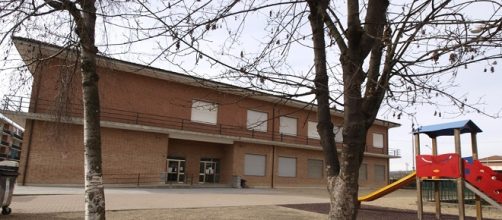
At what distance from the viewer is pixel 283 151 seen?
35562 millimetres

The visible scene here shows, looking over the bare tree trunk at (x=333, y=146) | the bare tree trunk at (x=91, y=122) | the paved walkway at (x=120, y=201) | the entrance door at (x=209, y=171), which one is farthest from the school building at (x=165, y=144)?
the bare tree trunk at (x=333, y=146)

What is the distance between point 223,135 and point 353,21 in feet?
89.9

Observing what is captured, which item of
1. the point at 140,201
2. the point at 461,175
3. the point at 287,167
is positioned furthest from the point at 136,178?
the point at 461,175

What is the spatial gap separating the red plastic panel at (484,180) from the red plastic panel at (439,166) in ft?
1.09

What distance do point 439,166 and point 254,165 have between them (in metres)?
21.4

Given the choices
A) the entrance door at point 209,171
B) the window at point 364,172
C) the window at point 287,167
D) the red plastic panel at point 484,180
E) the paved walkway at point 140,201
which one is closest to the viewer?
the red plastic panel at point 484,180

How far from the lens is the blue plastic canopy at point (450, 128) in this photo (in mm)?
13734

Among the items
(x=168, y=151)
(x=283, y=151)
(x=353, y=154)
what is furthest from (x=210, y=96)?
(x=283, y=151)

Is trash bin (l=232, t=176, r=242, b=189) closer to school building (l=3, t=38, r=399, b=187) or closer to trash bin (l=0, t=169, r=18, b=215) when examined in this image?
school building (l=3, t=38, r=399, b=187)

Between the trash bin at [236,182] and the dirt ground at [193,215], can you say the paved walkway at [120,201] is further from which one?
the trash bin at [236,182]

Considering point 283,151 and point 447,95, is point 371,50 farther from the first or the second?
point 283,151

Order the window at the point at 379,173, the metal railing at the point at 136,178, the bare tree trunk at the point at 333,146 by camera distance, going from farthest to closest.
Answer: the window at the point at 379,173 → the metal railing at the point at 136,178 → the bare tree trunk at the point at 333,146

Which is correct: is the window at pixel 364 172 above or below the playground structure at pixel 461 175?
above

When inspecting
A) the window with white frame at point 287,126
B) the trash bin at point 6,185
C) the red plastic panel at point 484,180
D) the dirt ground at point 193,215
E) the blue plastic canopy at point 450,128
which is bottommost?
the dirt ground at point 193,215
